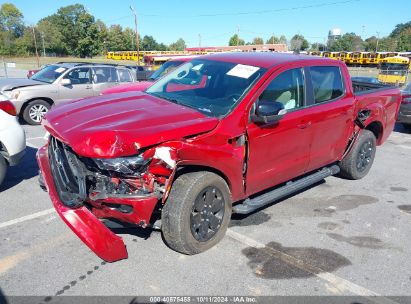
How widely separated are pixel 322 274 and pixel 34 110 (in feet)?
27.9

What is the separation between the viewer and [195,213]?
11.4 feet

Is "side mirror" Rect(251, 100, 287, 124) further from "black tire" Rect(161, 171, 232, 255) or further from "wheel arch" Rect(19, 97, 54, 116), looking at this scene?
"wheel arch" Rect(19, 97, 54, 116)

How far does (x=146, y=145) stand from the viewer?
9.85 feet

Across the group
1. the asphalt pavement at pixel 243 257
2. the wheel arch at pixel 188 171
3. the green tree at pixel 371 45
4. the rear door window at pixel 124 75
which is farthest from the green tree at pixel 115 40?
the wheel arch at pixel 188 171

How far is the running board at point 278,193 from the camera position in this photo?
388 cm

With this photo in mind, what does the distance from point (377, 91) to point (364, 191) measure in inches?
63.9

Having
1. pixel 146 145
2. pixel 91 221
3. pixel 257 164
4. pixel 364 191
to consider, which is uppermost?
pixel 146 145

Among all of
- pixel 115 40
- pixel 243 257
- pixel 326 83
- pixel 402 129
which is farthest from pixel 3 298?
pixel 115 40

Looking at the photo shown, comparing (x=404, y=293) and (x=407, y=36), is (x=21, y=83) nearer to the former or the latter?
(x=404, y=293)

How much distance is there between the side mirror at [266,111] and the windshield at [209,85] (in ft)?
0.79

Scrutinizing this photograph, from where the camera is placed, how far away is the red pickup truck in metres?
3.10

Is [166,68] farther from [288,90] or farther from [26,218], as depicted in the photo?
[26,218]

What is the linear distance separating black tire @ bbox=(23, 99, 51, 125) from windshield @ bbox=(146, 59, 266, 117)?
5.93 metres

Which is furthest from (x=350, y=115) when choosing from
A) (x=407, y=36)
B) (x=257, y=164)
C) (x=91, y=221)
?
(x=407, y=36)
